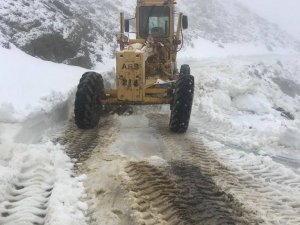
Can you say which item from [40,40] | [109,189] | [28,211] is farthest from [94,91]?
[40,40]

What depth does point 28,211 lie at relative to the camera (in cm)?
479

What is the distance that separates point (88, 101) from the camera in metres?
8.70

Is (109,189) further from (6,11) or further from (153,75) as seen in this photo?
(6,11)

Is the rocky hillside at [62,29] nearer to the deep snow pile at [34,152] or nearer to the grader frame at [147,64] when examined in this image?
the deep snow pile at [34,152]

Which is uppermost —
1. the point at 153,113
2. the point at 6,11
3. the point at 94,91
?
the point at 6,11

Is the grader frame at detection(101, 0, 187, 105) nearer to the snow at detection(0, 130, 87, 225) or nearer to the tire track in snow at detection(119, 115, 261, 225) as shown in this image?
the tire track in snow at detection(119, 115, 261, 225)

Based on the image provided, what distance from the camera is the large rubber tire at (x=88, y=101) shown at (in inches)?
342

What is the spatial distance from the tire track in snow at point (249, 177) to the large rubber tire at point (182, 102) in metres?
0.33

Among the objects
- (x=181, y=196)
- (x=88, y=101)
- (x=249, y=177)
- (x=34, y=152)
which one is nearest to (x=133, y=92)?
(x=88, y=101)

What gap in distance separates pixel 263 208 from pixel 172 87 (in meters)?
4.67

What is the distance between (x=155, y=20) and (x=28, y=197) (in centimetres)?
721

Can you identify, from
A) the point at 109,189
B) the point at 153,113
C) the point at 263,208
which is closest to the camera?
the point at 263,208

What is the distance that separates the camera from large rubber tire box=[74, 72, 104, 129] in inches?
342

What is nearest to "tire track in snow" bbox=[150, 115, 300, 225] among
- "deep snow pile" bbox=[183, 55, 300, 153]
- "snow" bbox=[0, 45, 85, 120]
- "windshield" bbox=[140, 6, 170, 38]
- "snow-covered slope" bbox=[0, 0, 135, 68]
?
"deep snow pile" bbox=[183, 55, 300, 153]
